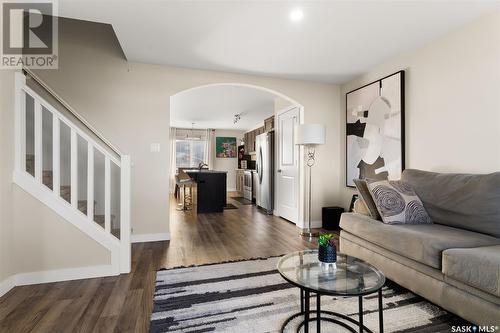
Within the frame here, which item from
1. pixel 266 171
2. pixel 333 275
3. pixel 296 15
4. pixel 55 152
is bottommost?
pixel 333 275

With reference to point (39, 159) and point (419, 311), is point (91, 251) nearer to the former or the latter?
point (39, 159)

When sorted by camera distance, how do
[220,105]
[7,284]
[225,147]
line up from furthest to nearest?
[225,147]
[220,105]
[7,284]

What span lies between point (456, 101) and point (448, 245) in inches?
63.2

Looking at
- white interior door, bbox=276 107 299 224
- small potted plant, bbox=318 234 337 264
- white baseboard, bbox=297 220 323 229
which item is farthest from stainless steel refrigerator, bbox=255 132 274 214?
small potted plant, bbox=318 234 337 264

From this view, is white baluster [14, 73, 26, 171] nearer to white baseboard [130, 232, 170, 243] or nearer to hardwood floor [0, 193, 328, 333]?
hardwood floor [0, 193, 328, 333]

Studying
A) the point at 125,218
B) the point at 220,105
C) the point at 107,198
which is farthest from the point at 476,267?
the point at 220,105

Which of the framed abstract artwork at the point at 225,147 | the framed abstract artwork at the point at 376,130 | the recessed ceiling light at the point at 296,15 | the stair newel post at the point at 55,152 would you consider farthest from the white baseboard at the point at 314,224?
the framed abstract artwork at the point at 225,147

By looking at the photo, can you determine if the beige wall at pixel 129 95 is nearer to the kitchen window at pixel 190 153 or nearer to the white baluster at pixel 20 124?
the white baluster at pixel 20 124

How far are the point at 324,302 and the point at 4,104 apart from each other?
2978mm

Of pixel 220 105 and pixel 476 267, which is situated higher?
pixel 220 105

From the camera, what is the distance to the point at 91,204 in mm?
2262

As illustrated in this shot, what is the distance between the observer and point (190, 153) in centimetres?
930

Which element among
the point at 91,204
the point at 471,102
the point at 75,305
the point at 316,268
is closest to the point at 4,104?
the point at 91,204

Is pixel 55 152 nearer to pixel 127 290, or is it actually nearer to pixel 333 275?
pixel 127 290
